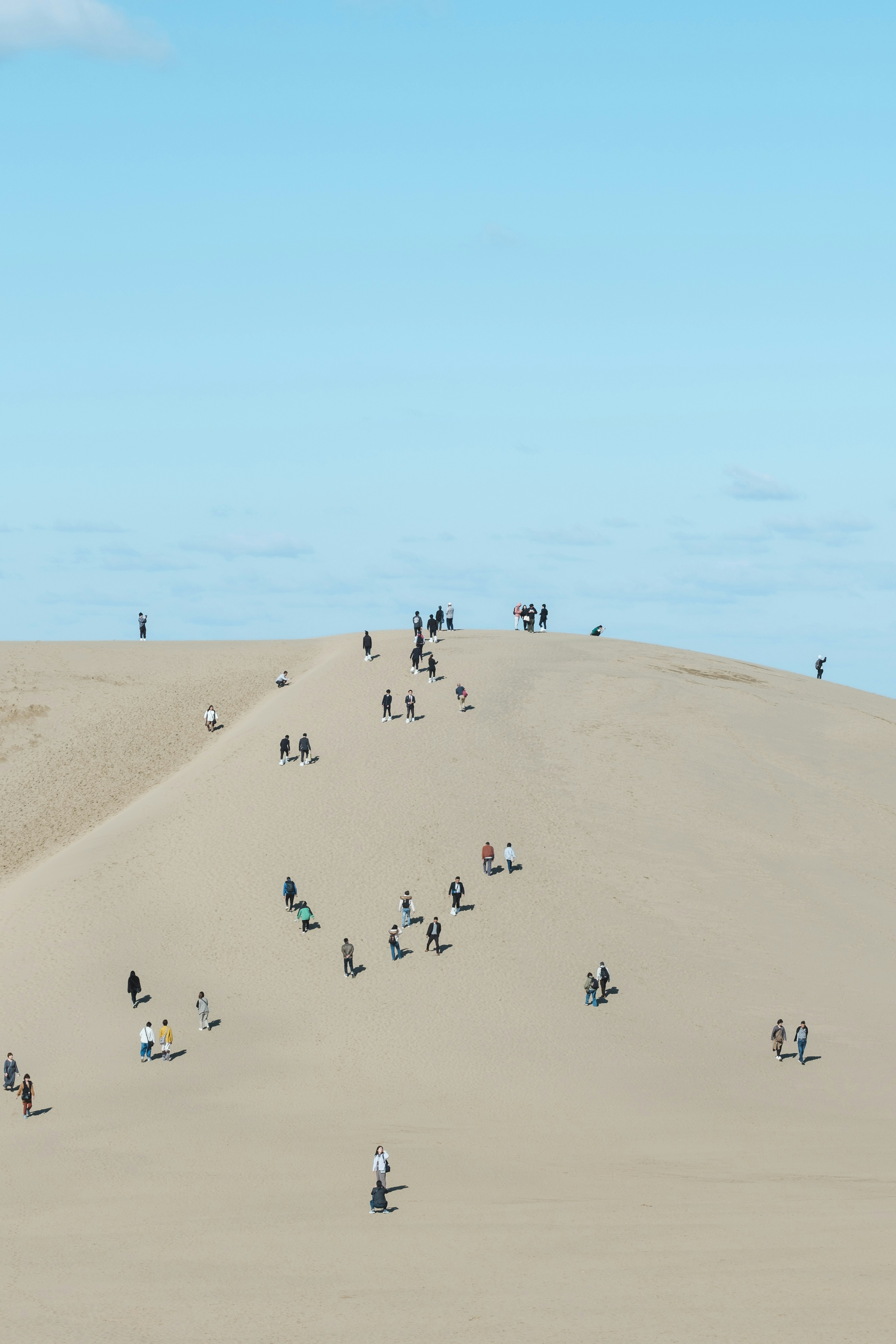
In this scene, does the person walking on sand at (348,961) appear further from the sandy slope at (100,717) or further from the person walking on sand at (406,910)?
the sandy slope at (100,717)

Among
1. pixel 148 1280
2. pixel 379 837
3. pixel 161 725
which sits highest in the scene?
pixel 161 725

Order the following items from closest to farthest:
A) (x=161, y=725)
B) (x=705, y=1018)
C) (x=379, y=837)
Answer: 1. (x=705, y=1018)
2. (x=379, y=837)
3. (x=161, y=725)

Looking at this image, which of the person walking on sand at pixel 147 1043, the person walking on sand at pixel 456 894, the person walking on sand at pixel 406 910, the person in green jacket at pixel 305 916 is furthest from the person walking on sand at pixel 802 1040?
the person walking on sand at pixel 147 1043

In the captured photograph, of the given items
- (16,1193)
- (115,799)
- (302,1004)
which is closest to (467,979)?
(302,1004)

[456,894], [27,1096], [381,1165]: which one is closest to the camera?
[381,1165]

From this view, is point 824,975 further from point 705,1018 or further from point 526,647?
point 526,647

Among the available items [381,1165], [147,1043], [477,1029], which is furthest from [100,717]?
[381,1165]

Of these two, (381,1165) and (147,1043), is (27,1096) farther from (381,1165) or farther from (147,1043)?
(381,1165)

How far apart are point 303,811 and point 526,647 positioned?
62.5 feet

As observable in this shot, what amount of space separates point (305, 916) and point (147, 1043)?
275 inches

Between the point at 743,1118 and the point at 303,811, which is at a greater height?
the point at 303,811

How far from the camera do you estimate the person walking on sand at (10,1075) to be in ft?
104

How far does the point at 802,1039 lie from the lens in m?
33.4

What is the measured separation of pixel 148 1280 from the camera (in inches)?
885
